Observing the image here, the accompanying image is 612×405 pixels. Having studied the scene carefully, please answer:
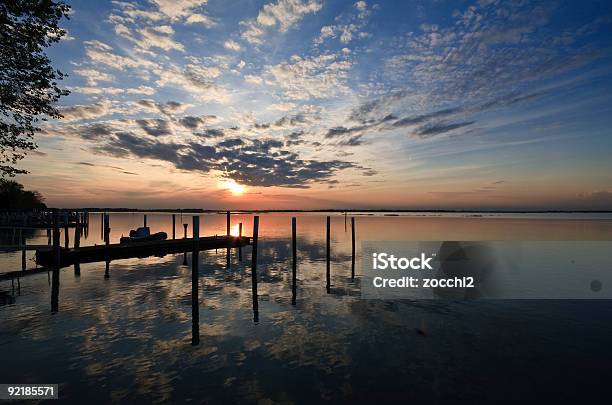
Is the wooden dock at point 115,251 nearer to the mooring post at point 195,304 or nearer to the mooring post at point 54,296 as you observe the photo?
the mooring post at point 195,304

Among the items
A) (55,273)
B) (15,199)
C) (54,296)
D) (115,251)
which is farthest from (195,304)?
(15,199)

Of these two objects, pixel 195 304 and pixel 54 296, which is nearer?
pixel 195 304

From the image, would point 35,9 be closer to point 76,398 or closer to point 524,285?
point 76,398

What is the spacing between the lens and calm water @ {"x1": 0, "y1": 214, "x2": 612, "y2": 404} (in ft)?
28.6

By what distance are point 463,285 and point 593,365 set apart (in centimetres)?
1133

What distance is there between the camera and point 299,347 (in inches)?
449

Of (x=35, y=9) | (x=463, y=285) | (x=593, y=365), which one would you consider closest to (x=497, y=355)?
(x=593, y=365)

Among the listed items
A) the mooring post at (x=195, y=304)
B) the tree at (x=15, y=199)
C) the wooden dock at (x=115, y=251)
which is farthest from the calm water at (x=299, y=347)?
the tree at (x=15, y=199)

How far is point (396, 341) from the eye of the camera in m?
11.9

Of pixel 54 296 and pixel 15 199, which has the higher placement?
pixel 15 199

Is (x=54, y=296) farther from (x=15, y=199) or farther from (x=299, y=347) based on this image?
(x=15, y=199)

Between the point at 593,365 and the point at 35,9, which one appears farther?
the point at 35,9

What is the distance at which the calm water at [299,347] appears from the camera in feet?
28.6

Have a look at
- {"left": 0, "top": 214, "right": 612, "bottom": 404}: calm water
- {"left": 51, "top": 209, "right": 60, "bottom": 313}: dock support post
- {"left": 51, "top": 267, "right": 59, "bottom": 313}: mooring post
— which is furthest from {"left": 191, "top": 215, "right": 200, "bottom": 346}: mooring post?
{"left": 51, "top": 267, "right": 59, "bottom": 313}: mooring post
